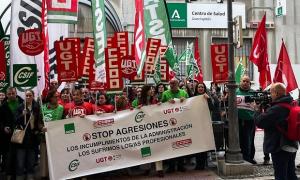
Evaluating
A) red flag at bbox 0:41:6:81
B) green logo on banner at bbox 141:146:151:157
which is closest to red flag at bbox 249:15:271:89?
green logo on banner at bbox 141:146:151:157

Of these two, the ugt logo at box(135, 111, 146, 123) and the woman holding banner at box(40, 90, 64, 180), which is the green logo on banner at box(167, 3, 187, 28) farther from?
the woman holding banner at box(40, 90, 64, 180)

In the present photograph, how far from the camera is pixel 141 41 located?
35.4 feet

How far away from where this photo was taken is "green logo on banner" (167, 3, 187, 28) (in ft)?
73.3

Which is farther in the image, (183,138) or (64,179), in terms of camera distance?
(183,138)

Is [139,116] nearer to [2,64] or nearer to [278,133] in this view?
[278,133]

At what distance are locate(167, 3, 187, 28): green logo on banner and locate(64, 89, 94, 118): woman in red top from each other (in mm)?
14027

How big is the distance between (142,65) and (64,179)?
3.39 m

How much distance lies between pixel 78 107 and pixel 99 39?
197 centimetres

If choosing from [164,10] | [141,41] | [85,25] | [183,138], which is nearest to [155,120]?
[183,138]

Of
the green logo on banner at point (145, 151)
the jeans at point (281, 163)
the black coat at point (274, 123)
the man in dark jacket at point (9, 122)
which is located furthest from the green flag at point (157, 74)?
the jeans at point (281, 163)

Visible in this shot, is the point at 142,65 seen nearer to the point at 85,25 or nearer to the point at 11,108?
the point at 11,108

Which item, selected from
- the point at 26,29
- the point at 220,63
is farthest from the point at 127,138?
the point at 26,29

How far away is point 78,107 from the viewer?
28.8 feet

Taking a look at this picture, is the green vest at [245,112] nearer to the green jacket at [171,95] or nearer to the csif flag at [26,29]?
the green jacket at [171,95]
